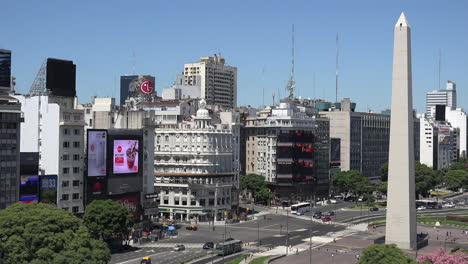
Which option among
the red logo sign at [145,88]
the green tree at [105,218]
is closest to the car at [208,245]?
the green tree at [105,218]

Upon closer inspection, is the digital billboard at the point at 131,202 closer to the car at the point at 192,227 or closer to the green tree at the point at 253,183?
the car at the point at 192,227

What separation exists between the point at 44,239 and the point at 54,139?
30.9 meters

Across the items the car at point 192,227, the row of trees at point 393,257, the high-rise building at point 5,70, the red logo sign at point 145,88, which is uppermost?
the red logo sign at point 145,88

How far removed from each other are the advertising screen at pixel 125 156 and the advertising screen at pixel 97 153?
7.95 feet

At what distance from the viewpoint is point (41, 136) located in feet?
311

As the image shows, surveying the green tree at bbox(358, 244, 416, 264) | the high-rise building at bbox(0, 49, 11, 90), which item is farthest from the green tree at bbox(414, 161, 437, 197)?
the high-rise building at bbox(0, 49, 11, 90)

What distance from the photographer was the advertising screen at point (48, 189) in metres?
91.1

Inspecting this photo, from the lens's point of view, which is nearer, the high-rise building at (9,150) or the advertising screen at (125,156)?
the high-rise building at (9,150)

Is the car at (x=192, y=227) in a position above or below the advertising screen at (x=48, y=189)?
below

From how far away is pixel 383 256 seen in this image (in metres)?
67.4

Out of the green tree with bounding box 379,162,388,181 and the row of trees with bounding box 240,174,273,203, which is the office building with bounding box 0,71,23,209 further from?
the green tree with bounding box 379,162,388,181

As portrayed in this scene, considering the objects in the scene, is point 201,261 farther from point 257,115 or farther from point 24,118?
point 257,115

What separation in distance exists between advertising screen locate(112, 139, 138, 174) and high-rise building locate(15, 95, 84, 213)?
23.2 ft

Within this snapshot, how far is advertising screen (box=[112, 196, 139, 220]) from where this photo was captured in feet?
339
